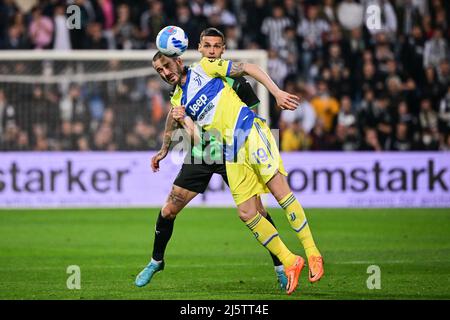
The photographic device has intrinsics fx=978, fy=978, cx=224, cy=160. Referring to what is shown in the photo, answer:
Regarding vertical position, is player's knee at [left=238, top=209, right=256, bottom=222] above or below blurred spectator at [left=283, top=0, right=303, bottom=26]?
below

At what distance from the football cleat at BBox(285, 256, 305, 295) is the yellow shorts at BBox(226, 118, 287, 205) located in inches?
30.0

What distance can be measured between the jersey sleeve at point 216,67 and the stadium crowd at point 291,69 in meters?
10.9

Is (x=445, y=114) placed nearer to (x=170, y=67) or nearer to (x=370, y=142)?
(x=370, y=142)

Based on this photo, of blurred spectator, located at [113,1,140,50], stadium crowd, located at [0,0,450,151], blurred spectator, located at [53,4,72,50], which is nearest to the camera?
stadium crowd, located at [0,0,450,151]

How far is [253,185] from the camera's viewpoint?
29.5ft

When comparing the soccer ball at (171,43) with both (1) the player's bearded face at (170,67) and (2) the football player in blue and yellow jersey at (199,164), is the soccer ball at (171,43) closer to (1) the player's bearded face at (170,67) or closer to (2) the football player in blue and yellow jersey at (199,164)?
(1) the player's bearded face at (170,67)

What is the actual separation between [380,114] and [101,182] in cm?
603

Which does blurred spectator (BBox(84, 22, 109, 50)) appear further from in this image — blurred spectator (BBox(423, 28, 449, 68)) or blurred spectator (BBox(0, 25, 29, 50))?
blurred spectator (BBox(423, 28, 449, 68))

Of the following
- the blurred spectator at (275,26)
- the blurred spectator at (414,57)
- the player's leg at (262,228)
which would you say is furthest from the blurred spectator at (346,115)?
the player's leg at (262,228)

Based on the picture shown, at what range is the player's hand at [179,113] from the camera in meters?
8.90

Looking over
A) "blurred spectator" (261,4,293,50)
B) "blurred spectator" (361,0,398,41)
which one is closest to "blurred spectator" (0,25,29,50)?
"blurred spectator" (261,4,293,50)

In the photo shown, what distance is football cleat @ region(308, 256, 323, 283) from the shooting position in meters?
8.58

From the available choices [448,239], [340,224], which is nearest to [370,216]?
[340,224]
